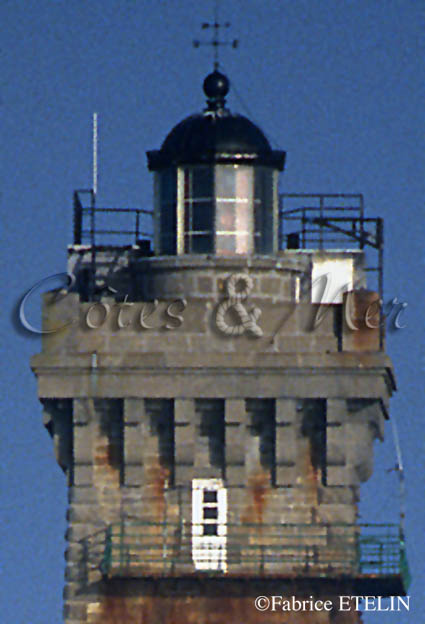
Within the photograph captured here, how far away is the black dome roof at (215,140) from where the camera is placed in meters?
98.2

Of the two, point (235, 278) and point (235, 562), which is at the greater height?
point (235, 278)

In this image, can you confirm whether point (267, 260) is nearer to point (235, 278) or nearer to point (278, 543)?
point (235, 278)

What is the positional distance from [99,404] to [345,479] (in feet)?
20.3

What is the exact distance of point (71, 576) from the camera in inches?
3844

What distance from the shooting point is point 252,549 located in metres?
97.3

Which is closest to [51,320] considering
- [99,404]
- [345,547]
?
[99,404]

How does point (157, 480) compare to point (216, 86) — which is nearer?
point (157, 480)

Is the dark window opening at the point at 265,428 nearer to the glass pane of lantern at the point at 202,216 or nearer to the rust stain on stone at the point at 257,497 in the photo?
the rust stain on stone at the point at 257,497

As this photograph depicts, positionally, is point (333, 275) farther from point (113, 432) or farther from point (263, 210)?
point (113, 432)

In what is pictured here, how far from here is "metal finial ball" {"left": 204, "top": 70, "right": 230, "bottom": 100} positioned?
3905 inches

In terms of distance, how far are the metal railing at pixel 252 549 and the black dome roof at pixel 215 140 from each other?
884 cm

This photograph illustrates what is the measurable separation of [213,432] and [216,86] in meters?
8.52

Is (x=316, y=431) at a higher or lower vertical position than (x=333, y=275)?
lower

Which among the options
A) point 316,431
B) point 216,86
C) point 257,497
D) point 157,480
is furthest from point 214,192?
point 257,497
